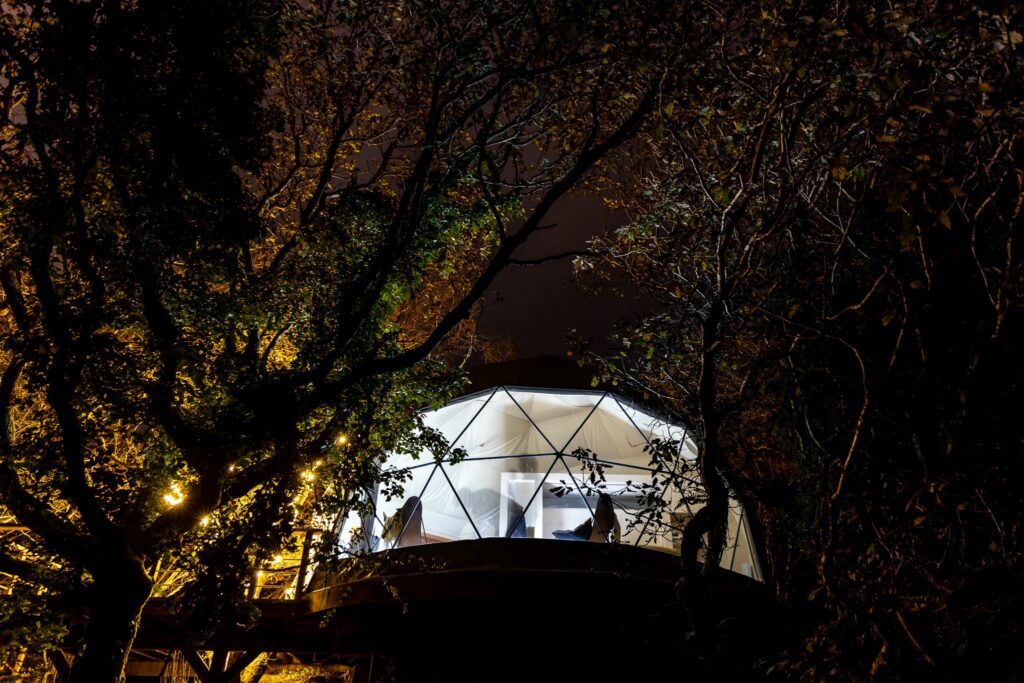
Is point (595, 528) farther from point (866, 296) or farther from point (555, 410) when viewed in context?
point (866, 296)

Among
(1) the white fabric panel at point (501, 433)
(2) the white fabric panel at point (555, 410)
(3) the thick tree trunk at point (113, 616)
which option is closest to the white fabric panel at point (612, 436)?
(2) the white fabric panel at point (555, 410)

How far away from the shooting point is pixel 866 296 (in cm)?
423

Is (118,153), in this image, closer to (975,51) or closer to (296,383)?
(296,383)

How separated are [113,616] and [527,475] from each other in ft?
23.4

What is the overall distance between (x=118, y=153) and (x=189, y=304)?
1.52 metres

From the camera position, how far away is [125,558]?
5.39m

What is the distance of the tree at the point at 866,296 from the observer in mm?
4273

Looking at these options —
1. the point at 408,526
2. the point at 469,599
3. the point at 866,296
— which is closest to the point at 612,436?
the point at 408,526

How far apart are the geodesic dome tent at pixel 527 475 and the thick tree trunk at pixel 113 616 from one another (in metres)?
5.06

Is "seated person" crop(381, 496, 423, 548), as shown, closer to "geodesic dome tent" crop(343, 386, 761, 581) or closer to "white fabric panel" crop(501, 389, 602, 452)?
"geodesic dome tent" crop(343, 386, 761, 581)

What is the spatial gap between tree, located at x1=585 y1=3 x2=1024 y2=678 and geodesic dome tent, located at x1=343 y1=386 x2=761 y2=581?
2.62 metres

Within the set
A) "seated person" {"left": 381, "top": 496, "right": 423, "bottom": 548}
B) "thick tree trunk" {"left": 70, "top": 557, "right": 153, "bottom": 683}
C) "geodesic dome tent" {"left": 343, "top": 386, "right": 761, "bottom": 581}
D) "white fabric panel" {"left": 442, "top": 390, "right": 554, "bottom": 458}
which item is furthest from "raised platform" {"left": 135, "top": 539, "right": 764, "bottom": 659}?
"thick tree trunk" {"left": 70, "top": 557, "right": 153, "bottom": 683}

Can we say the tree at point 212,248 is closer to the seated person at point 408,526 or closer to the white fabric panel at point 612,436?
the seated person at point 408,526

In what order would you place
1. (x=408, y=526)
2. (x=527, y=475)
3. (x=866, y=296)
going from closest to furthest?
1. (x=866, y=296)
2. (x=408, y=526)
3. (x=527, y=475)
